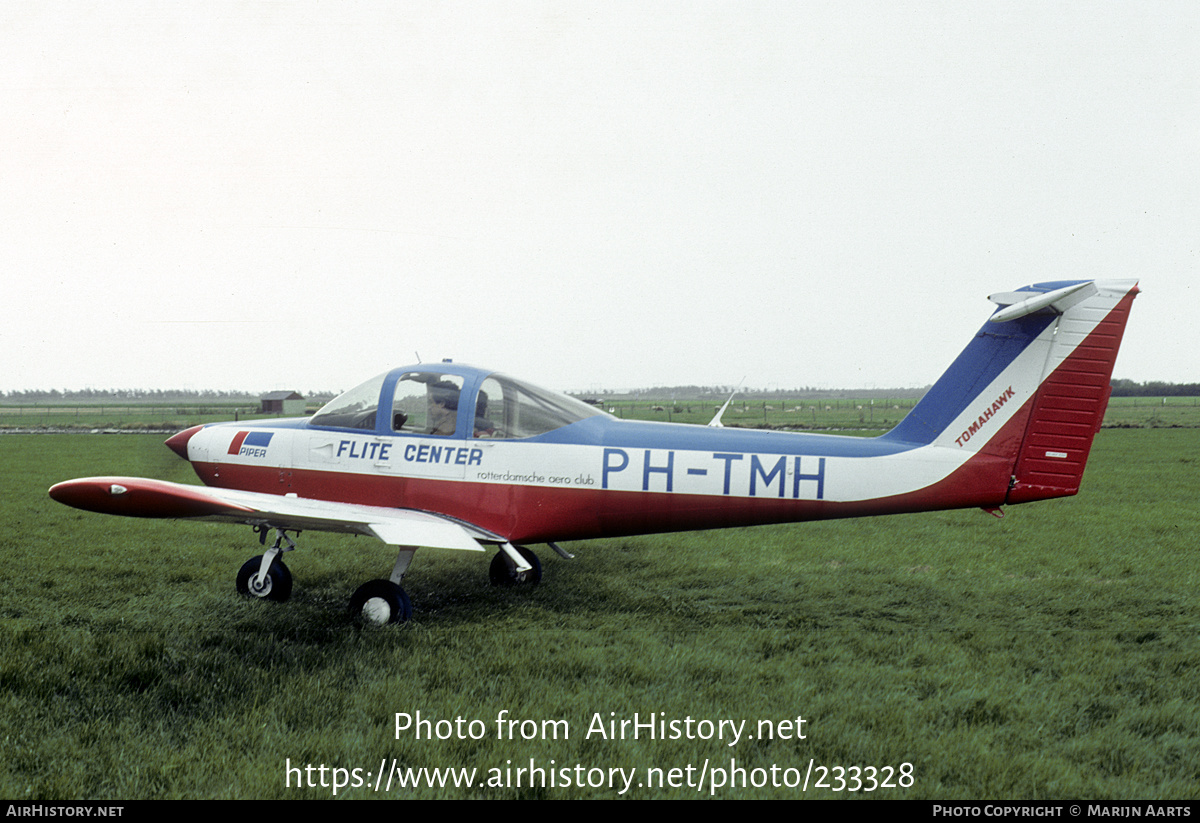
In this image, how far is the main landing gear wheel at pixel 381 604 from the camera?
571 cm

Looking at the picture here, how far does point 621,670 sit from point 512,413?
2668 millimetres

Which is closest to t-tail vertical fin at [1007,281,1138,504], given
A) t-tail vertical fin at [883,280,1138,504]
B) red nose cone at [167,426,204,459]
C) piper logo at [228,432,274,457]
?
t-tail vertical fin at [883,280,1138,504]

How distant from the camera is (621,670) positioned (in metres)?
4.61

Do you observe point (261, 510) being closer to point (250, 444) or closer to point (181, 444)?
point (250, 444)

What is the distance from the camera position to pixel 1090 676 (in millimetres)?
4617

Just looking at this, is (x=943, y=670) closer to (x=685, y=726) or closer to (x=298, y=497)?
(x=685, y=726)

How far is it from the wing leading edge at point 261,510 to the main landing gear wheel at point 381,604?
42cm

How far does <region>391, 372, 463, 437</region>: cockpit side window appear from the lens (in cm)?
647

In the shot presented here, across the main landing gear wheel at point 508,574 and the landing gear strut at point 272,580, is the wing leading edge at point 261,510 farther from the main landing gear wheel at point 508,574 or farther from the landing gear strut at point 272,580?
the main landing gear wheel at point 508,574

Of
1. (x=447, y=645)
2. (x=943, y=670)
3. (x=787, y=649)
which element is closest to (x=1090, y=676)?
(x=943, y=670)

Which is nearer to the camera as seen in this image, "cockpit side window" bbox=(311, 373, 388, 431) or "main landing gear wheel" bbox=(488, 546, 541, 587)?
"cockpit side window" bbox=(311, 373, 388, 431)

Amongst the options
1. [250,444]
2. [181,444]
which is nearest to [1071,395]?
[250,444]

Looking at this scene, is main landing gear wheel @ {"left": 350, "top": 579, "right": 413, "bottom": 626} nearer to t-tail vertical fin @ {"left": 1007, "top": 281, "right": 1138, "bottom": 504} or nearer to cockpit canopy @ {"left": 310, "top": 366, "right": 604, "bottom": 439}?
cockpit canopy @ {"left": 310, "top": 366, "right": 604, "bottom": 439}

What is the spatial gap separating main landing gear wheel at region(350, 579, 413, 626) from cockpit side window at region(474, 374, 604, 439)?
1.54 meters
